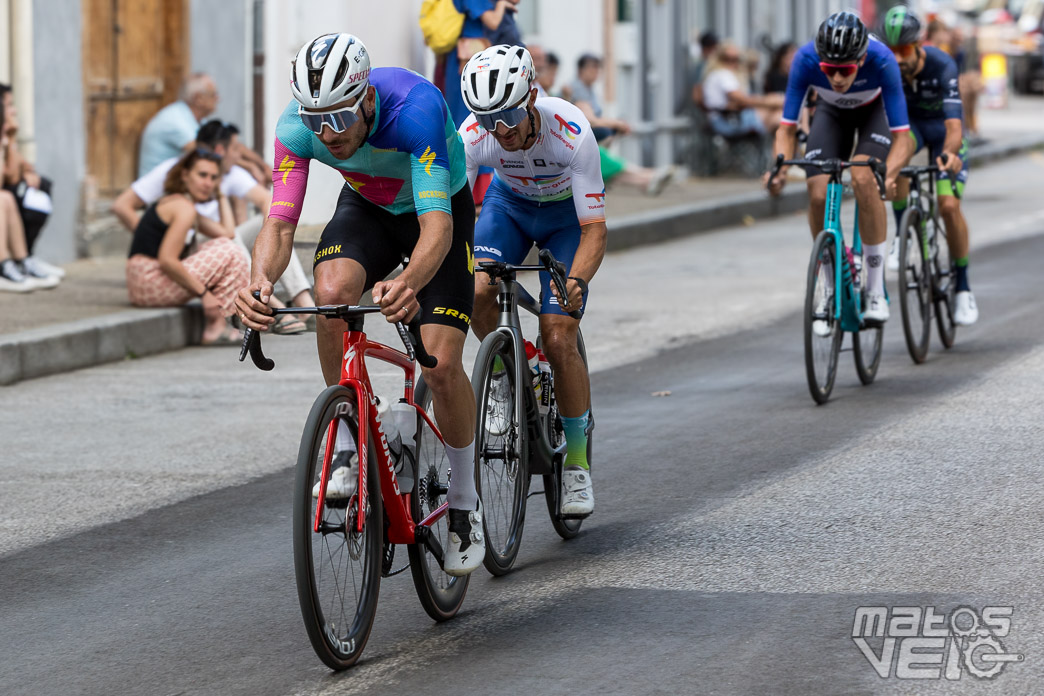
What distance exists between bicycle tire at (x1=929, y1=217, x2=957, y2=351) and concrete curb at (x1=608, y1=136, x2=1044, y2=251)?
5.82 metres

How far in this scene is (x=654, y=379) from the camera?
9695 mm

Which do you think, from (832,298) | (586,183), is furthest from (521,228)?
(832,298)

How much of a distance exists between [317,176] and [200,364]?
2.49 meters

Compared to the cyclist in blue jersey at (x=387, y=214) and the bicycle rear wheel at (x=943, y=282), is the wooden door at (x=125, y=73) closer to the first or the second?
the bicycle rear wheel at (x=943, y=282)

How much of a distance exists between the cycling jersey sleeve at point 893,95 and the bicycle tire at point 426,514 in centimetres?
455

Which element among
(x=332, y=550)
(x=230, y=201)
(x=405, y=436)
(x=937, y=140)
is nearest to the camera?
(x=332, y=550)

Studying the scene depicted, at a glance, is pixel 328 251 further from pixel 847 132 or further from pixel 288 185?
pixel 847 132

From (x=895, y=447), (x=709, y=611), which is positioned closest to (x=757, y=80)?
(x=895, y=447)

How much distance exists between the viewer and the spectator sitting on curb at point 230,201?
1116 centimetres

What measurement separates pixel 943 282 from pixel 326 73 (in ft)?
20.6

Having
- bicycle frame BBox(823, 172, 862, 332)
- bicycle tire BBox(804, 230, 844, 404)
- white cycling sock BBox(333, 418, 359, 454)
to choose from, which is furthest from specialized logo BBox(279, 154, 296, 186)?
bicycle frame BBox(823, 172, 862, 332)

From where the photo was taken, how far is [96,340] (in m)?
10.5

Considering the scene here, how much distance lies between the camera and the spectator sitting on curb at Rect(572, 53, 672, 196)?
57.6 ft

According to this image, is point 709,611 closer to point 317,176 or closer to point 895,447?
point 895,447
